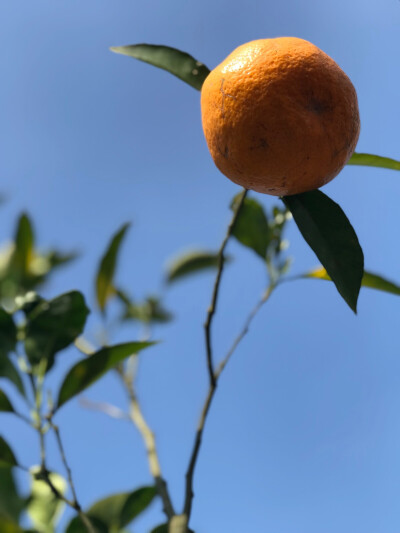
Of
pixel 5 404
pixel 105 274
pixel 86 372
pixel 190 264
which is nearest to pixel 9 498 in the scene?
pixel 5 404

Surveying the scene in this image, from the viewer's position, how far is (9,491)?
1.17 m

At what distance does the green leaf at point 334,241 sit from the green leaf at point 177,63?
0.32 metres

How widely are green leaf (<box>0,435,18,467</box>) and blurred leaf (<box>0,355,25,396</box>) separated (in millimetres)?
103

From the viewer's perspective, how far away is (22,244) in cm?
167

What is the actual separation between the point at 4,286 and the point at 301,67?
102cm

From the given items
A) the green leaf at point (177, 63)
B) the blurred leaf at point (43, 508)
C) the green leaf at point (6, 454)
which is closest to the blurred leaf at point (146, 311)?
the blurred leaf at point (43, 508)

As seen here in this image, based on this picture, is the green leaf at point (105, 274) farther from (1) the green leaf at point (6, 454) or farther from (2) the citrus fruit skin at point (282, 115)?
(2) the citrus fruit skin at point (282, 115)

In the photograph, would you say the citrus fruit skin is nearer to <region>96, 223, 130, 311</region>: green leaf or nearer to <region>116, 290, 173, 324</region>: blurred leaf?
<region>96, 223, 130, 311</region>: green leaf

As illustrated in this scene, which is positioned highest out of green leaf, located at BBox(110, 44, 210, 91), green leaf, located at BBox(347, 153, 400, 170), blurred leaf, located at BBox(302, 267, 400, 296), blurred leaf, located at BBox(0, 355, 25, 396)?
green leaf, located at BBox(110, 44, 210, 91)

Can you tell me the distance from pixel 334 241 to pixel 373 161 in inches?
10.1

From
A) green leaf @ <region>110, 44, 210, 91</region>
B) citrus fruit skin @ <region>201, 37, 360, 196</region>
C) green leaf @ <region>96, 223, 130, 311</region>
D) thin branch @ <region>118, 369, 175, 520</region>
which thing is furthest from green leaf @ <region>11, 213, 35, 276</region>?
citrus fruit skin @ <region>201, 37, 360, 196</region>

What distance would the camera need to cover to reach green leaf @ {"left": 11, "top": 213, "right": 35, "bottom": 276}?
1.66m

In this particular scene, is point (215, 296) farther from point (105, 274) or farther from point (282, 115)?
point (105, 274)

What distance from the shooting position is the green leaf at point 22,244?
1.66 meters
